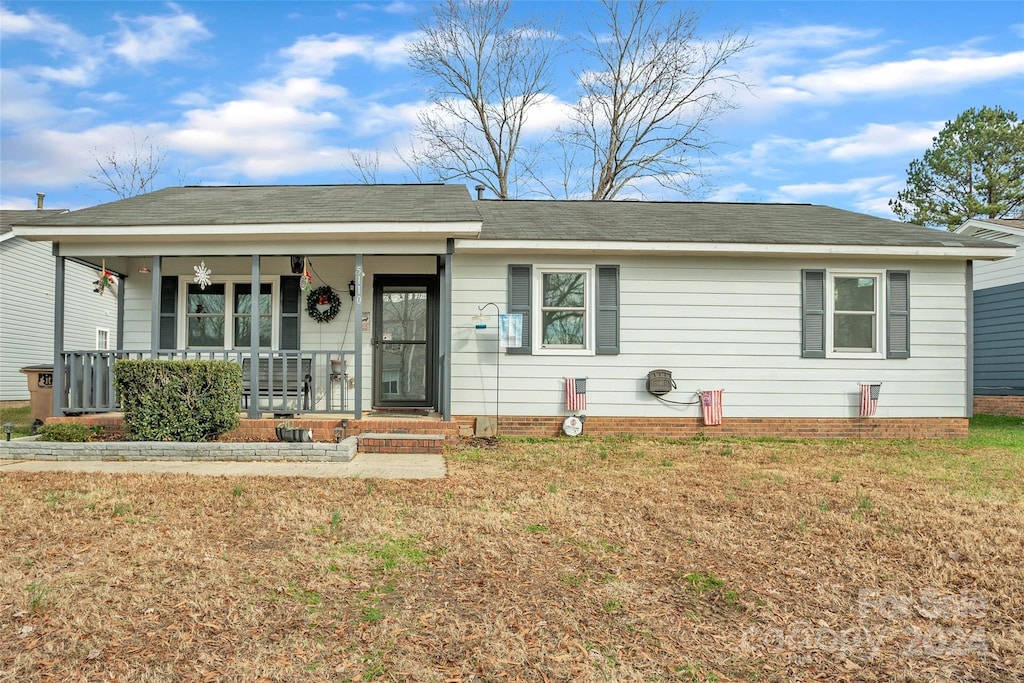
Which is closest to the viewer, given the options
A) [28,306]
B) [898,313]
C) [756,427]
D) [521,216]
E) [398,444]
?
[398,444]

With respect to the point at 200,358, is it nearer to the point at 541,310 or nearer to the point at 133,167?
the point at 541,310

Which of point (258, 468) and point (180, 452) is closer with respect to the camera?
point (258, 468)

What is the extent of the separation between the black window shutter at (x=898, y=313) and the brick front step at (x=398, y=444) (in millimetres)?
6708

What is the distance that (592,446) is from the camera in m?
8.70

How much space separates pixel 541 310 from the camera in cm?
969

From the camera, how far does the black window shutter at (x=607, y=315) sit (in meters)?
9.60

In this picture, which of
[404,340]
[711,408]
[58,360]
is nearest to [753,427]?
[711,408]

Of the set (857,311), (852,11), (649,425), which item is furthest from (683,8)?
(649,425)

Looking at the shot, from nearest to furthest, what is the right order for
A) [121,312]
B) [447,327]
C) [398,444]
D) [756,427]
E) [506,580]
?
1. [506,580]
2. [398,444]
3. [447,327]
4. [756,427]
5. [121,312]

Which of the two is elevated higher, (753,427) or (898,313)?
(898,313)

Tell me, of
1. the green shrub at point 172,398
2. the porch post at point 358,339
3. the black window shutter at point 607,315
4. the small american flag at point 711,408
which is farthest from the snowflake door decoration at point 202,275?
the small american flag at point 711,408

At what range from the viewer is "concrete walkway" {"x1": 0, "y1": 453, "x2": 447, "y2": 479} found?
646 centimetres

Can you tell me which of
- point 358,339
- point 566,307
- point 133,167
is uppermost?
point 133,167

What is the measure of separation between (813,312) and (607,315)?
3006mm
